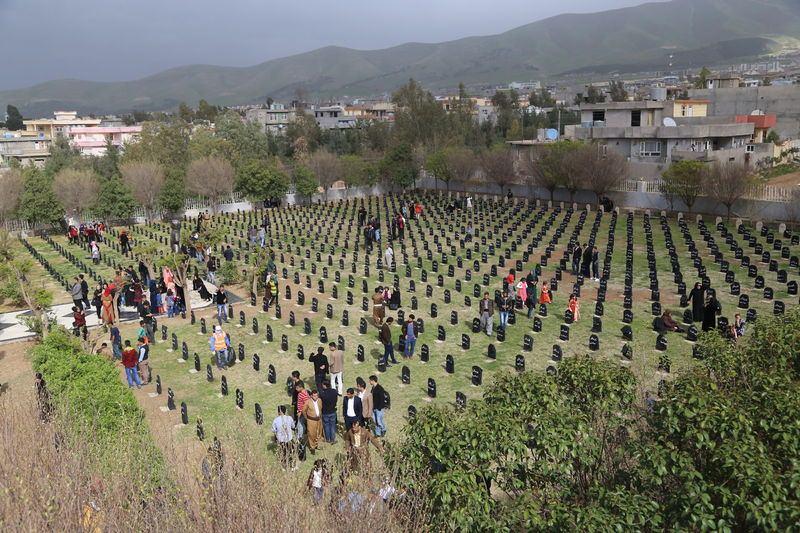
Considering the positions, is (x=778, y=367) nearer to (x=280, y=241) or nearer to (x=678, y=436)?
(x=678, y=436)

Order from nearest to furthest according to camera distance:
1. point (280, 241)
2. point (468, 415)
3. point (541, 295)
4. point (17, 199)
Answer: point (468, 415) → point (541, 295) → point (280, 241) → point (17, 199)

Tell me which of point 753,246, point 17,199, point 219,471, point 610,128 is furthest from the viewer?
point 610,128

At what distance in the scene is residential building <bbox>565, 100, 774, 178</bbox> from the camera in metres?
48.1

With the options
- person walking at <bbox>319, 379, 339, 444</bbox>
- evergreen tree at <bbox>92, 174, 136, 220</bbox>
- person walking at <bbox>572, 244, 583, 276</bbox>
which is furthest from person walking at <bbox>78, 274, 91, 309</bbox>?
evergreen tree at <bbox>92, 174, 136, 220</bbox>

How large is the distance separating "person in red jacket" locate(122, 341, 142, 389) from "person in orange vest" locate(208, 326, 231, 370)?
198 cm

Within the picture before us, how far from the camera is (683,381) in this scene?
7.93 meters

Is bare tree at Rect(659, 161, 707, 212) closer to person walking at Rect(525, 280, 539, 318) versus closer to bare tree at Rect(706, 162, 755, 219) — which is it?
bare tree at Rect(706, 162, 755, 219)

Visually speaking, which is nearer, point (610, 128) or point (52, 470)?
point (52, 470)

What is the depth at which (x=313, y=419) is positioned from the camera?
1271 cm

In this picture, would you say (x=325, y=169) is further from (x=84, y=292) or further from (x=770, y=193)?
(x=84, y=292)

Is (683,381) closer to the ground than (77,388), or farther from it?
farther from it

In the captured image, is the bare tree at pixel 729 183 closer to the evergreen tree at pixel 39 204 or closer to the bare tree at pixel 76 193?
the bare tree at pixel 76 193

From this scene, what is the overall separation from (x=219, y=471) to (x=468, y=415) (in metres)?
3.33

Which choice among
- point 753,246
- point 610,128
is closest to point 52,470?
point 753,246
